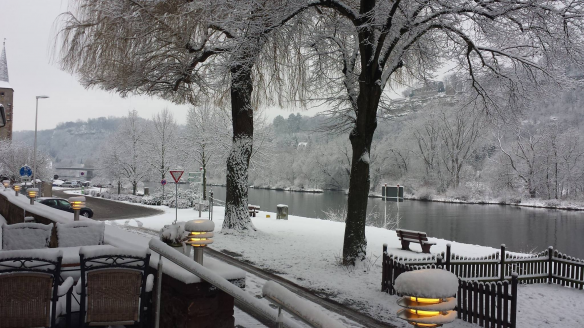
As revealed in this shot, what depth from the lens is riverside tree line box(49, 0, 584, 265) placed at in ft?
32.0

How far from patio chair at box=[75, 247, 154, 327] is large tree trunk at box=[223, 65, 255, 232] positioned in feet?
40.7

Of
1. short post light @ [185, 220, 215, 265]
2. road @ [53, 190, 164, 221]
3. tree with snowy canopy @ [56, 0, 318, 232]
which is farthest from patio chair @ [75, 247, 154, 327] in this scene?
road @ [53, 190, 164, 221]

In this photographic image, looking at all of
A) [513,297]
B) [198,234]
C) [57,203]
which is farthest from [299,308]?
[57,203]

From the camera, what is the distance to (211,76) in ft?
48.3

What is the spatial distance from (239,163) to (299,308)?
1423cm

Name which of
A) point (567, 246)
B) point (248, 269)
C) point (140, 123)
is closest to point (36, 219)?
point (248, 269)

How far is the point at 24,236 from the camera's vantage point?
18.0 ft

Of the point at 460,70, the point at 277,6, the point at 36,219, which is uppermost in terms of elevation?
the point at 277,6

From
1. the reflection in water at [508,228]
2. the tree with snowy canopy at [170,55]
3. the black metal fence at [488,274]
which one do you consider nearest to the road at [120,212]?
the tree with snowy canopy at [170,55]

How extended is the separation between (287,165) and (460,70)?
235 ft

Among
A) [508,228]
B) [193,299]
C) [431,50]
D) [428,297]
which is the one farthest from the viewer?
[508,228]

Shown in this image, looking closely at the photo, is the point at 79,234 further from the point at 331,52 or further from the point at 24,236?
the point at 331,52

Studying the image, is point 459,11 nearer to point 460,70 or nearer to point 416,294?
point 460,70

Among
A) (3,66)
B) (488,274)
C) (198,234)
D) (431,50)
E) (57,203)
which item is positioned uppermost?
(3,66)
